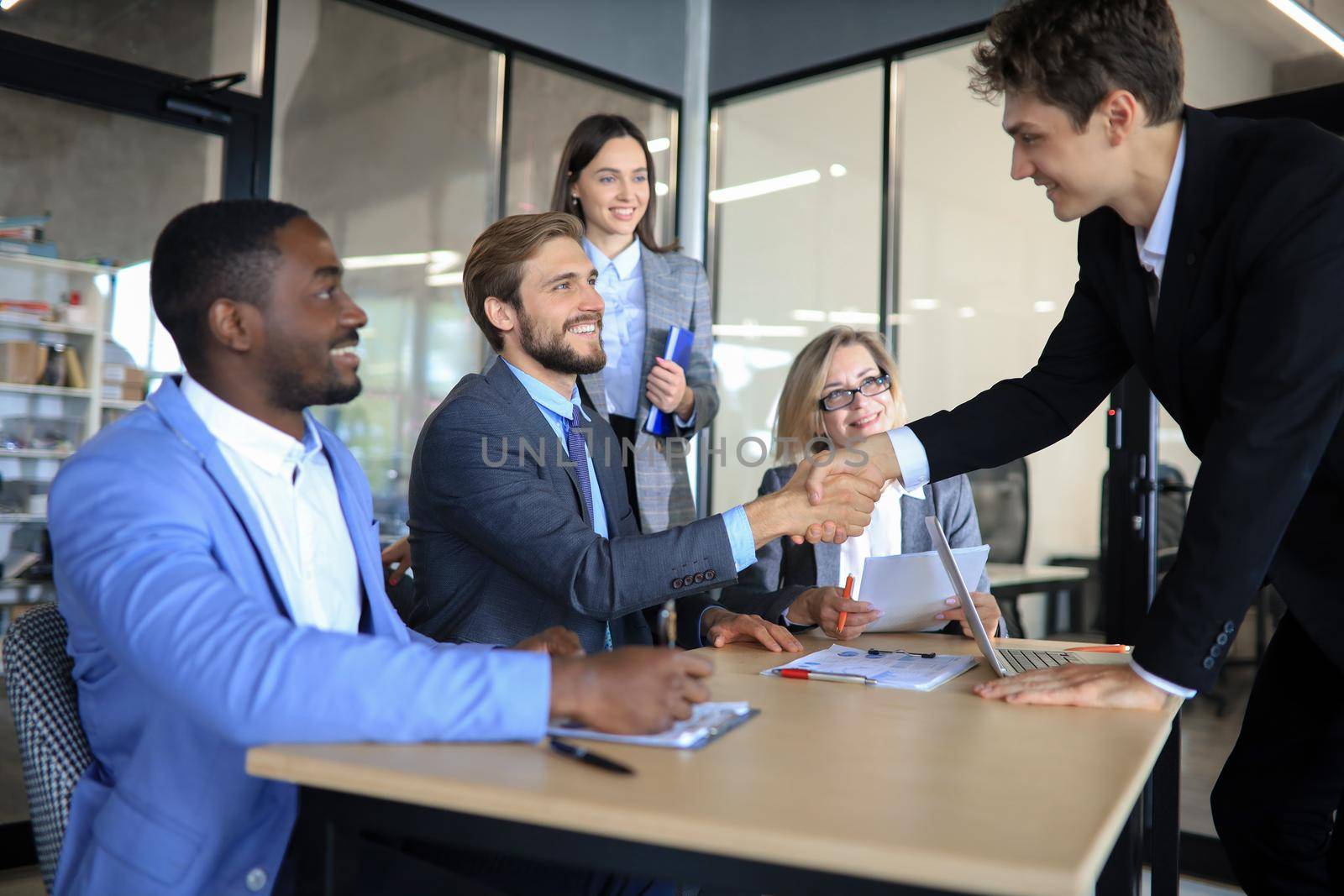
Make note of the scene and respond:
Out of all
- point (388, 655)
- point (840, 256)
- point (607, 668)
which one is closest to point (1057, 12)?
point (607, 668)

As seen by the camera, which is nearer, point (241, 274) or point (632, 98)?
point (241, 274)

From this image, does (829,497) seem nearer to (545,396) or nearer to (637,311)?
(545,396)

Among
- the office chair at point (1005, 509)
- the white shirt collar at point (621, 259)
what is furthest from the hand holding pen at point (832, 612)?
the office chair at point (1005, 509)

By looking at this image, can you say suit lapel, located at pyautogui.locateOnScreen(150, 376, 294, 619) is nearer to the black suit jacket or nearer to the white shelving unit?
the black suit jacket

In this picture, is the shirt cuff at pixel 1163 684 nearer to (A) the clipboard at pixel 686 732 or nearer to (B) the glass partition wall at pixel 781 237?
(A) the clipboard at pixel 686 732

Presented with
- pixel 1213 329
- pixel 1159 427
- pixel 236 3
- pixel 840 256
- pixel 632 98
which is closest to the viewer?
pixel 1213 329

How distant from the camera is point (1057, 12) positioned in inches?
62.7

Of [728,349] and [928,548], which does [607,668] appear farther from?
[728,349]

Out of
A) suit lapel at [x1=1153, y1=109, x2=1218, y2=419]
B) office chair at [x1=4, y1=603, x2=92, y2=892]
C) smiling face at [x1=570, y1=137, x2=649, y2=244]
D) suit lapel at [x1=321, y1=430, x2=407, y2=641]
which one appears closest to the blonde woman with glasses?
smiling face at [x1=570, y1=137, x2=649, y2=244]

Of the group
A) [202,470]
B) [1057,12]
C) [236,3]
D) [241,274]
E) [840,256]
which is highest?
[236,3]

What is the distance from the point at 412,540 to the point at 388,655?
1062 millimetres

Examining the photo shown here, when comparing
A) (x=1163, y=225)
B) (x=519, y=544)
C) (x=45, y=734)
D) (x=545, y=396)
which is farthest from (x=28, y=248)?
(x=1163, y=225)

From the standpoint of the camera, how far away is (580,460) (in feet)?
6.97

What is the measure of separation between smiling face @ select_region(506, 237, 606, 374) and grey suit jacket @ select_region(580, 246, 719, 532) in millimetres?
539
